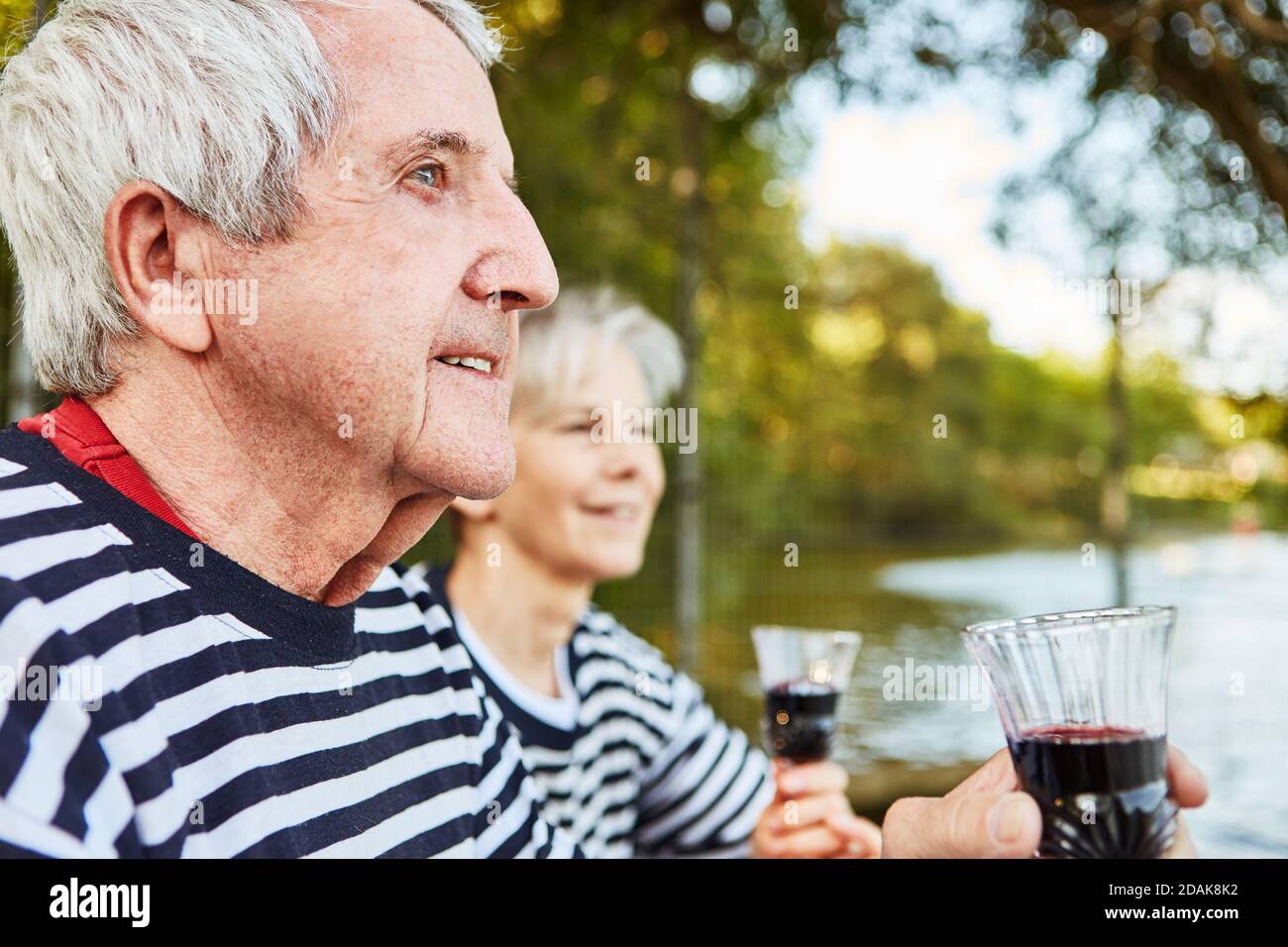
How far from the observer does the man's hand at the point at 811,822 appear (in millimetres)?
1699

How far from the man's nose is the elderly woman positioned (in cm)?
98

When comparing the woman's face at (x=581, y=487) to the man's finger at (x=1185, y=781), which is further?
the woman's face at (x=581, y=487)

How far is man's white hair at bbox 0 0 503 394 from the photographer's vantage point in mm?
1034

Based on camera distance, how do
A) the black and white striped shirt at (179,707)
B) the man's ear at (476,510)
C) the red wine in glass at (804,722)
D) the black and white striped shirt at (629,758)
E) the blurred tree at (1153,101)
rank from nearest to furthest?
the black and white striped shirt at (179,707)
the red wine in glass at (804,722)
the black and white striped shirt at (629,758)
the man's ear at (476,510)
the blurred tree at (1153,101)

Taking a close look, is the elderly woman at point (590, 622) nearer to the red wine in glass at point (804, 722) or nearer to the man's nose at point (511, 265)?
the red wine in glass at point (804, 722)

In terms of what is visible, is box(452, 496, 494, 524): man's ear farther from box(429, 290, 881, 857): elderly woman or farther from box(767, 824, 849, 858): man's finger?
box(767, 824, 849, 858): man's finger

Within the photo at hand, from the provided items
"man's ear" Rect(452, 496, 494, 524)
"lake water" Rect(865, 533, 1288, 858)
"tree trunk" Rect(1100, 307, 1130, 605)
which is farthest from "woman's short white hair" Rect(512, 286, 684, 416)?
"tree trunk" Rect(1100, 307, 1130, 605)

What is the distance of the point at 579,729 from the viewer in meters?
2.06

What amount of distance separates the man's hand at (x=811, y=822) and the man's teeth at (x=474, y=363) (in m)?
0.95

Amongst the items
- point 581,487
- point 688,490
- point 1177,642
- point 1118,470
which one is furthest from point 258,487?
point 1118,470

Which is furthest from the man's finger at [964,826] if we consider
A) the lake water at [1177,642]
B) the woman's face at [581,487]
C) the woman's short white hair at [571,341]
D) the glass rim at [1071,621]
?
the lake water at [1177,642]
